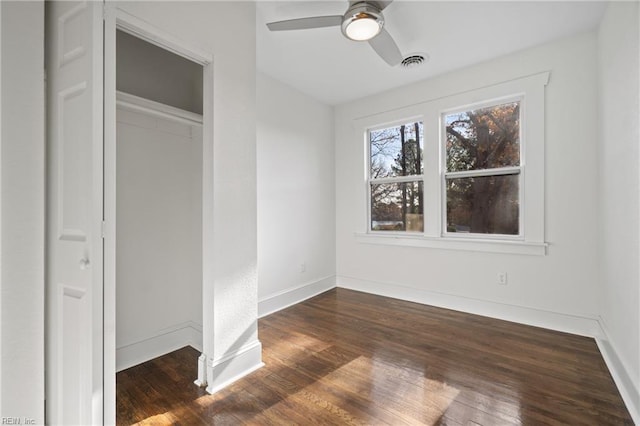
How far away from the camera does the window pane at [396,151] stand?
142 inches

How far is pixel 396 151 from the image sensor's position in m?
3.81

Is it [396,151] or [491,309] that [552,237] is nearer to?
[491,309]

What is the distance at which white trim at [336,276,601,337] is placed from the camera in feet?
8.54

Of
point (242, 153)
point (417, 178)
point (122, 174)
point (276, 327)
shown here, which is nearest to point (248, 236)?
point (242, 153)

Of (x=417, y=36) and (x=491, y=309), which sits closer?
(x=417, y=36)

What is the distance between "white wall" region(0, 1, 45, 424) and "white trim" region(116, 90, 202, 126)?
0.54 m

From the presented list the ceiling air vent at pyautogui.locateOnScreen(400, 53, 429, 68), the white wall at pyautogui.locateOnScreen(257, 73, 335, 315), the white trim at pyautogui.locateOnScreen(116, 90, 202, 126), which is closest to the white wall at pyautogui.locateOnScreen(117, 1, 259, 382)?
the white trim at pyautogui.locateOnScreen(116, 90, 202, 126)

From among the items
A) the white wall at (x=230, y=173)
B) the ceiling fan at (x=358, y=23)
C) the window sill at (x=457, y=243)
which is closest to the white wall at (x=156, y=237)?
the white wall at (x=230, y=173)

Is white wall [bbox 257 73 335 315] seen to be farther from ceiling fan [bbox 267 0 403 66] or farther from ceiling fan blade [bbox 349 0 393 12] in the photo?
ceiling fan blade [bbox 349 0 393 12]

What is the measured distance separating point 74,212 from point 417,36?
2.76 m

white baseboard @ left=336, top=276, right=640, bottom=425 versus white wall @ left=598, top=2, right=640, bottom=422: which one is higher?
white wall @ left=598, top=2, right=640, bottom=422

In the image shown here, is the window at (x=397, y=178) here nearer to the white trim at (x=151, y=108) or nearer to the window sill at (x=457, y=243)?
the window sill at (x=457, y=243)

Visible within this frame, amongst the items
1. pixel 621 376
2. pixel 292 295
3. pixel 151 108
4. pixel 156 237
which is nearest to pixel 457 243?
pixel 621 376

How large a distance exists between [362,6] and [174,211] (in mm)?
2022
